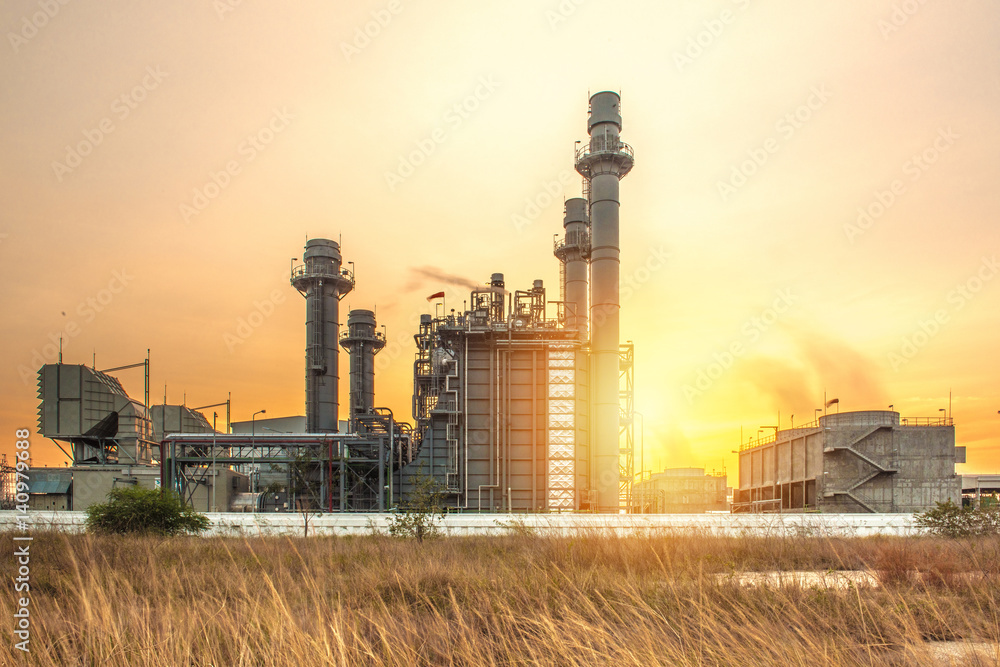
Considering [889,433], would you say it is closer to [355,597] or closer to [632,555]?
[632,555]

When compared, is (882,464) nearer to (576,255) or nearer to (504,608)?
(576,255)

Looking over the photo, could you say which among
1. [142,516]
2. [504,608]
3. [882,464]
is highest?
[504,608]

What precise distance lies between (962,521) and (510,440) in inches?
1032

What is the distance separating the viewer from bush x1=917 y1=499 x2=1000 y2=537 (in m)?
18.7

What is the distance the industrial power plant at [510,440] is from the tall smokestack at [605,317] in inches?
3.5

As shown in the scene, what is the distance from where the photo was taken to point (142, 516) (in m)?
19.0

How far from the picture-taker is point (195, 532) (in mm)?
19406

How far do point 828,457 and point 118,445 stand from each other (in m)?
53.3

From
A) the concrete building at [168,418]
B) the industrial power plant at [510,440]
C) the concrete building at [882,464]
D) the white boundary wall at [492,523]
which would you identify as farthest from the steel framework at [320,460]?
the concrete building at [882,464]

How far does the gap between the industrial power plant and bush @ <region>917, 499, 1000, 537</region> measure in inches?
819

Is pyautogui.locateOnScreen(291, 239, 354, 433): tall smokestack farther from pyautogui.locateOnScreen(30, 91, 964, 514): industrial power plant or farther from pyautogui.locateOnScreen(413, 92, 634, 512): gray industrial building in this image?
pyautogui.locateOnScreen(413, 92, 634, 512): gray industrial building

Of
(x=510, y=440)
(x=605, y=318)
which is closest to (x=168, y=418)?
(x=510, y=440)

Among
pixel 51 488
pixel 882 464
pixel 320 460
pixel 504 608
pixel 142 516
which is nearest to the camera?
pixel 504 608

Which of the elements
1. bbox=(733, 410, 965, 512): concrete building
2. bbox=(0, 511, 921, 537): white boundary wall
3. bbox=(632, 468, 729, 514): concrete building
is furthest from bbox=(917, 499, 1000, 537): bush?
bbox=(632, 468, 729, 514): concrete building
